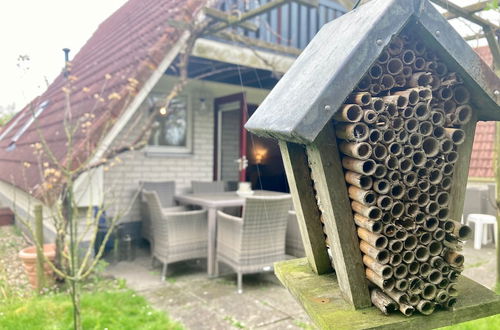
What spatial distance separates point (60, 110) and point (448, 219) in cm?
626

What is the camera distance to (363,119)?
1014 mm

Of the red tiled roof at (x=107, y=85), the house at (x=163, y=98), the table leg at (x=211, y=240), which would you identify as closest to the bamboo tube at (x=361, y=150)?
the red tiled roof at (x=107, y=85)

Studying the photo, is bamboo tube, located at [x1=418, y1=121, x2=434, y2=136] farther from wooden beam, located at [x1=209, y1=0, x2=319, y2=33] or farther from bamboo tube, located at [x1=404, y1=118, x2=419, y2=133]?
wooden beam, located at [x1=209, y1=0, x2=319, y2=33]

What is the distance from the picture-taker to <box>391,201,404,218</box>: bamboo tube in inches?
40.8

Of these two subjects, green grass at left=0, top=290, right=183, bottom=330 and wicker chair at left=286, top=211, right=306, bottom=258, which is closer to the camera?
green grass at left=0, top=290, right=183, bottom=330

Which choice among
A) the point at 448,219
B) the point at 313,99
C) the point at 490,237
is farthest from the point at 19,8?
the point at 490,237

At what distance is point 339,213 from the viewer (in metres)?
1.07

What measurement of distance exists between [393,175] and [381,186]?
0.14 feet

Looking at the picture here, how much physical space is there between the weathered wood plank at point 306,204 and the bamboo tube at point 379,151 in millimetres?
334

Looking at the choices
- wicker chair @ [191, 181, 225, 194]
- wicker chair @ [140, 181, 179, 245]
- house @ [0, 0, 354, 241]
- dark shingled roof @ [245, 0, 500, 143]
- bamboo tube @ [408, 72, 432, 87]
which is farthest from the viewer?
wicker chair @ [191, 181, 225, 194]

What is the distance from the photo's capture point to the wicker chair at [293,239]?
444cm

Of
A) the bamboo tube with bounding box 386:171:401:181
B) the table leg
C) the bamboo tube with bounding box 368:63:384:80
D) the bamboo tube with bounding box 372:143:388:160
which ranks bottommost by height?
the table leg

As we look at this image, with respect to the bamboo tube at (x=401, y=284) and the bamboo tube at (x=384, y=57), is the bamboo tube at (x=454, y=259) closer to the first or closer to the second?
the bamboo tube at (x=401, y=284)

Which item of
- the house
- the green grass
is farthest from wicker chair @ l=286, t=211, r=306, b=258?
the green grass
